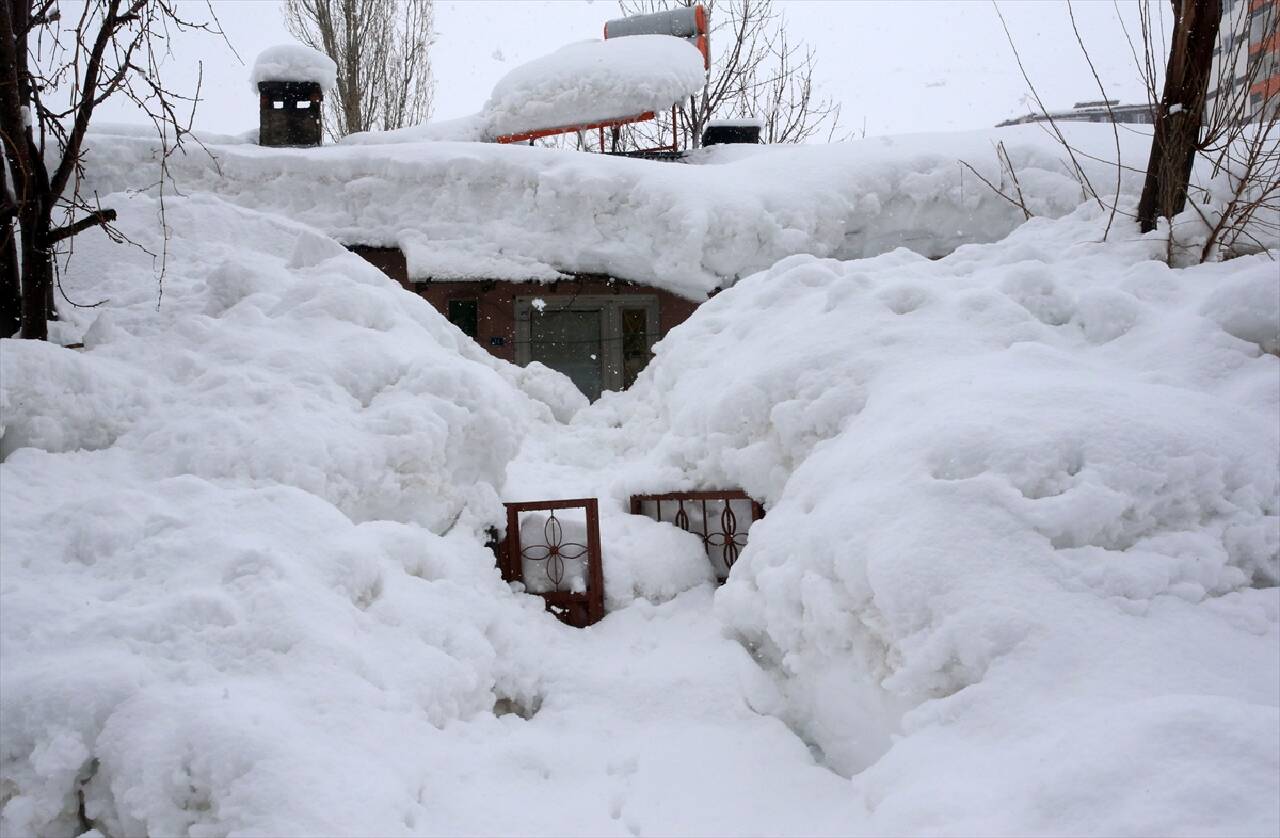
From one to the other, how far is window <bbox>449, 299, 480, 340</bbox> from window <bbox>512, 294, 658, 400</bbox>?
0.46m

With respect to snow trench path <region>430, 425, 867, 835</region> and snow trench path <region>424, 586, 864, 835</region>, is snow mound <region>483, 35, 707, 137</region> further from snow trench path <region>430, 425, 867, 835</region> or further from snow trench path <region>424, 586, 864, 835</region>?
snow trench path <region>424, 586, 864, 835</region>

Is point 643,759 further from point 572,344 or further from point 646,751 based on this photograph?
point 572,344

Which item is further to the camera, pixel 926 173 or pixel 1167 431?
pixel 926 173

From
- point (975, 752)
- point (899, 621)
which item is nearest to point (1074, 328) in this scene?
point (899, 621)

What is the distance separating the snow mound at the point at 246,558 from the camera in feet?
7.43

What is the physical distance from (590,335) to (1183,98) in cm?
596

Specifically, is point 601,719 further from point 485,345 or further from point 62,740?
point 485,345

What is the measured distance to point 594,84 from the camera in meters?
10.1

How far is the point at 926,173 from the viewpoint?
349 inches

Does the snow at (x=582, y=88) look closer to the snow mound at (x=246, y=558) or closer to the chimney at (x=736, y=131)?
→ the chimney at (x=736, y=131)

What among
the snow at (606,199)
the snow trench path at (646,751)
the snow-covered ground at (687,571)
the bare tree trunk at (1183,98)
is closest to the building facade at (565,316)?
the snow at (606,199)

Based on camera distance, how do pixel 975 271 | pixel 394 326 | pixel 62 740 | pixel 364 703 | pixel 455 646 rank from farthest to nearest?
pixel 975 271
pixel 394 326
pixel 455 646
pixel 364 703
pixel 62 740

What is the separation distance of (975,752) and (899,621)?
505 millimetres

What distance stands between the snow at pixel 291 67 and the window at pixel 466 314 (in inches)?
156
